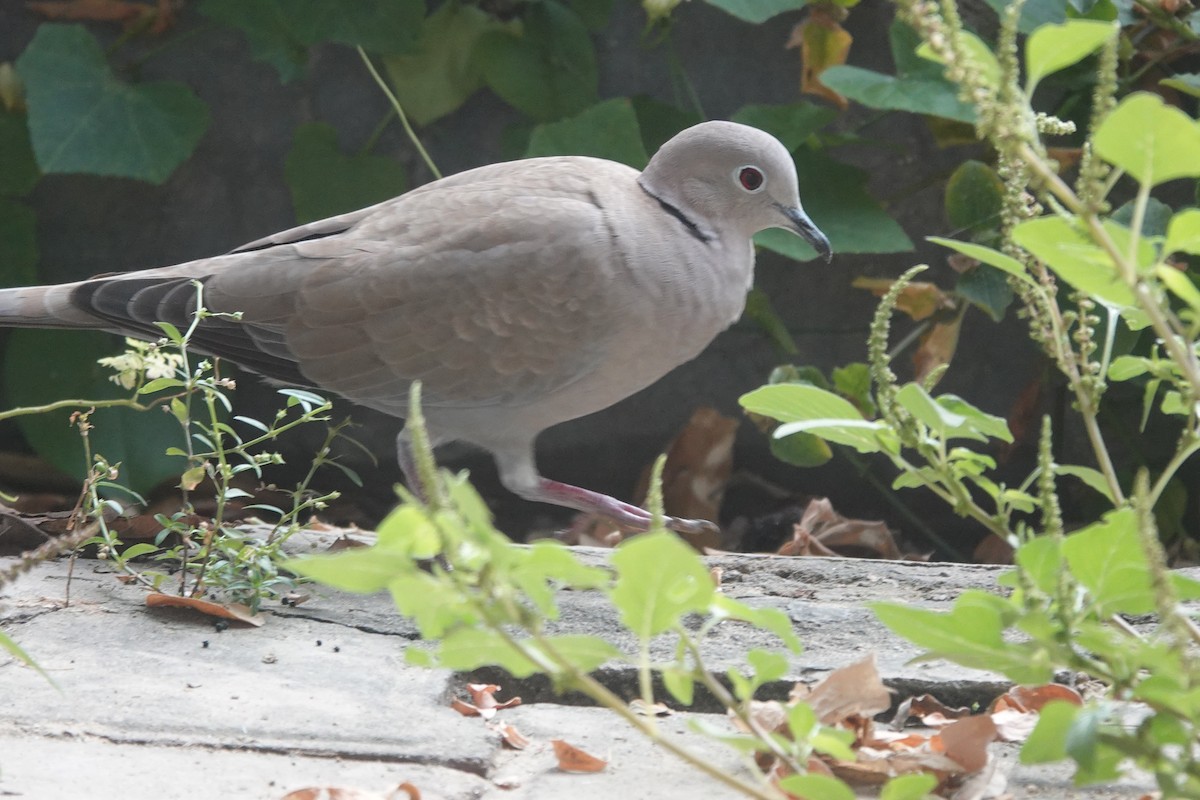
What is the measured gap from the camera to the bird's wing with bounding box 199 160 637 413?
274 centimetres

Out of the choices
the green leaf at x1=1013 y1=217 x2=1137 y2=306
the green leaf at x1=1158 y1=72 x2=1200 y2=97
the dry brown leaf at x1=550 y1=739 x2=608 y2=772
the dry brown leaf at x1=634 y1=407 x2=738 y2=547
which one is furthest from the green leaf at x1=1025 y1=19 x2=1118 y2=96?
the dry brown leaf at x1=634 y1=407 x2=738 y2=547

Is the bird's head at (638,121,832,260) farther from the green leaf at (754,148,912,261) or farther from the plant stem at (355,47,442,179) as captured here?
the plant stem at (355,47,442,179)

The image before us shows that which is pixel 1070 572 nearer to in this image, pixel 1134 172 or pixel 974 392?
pixel 1134 172

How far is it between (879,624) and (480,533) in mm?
1460

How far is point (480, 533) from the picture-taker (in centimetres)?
105

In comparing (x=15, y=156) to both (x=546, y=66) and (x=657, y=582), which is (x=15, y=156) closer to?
(x=546, y=66)

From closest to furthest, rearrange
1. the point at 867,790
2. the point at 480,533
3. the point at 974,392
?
1. the point at 480,533
2. the point at 867,790
3. the point at 974,392

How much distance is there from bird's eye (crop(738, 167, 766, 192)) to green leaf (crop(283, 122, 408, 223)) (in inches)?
62.8

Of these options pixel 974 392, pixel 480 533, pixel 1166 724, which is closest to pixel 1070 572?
pixel 1166 724

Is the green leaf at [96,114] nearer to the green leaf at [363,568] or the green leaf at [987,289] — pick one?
the green leaf at [987,289]

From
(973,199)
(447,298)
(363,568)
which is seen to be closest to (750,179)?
(447,298)

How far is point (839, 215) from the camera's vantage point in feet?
12.6

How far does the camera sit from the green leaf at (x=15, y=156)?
4137mm

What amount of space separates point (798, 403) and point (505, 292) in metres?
1.36
